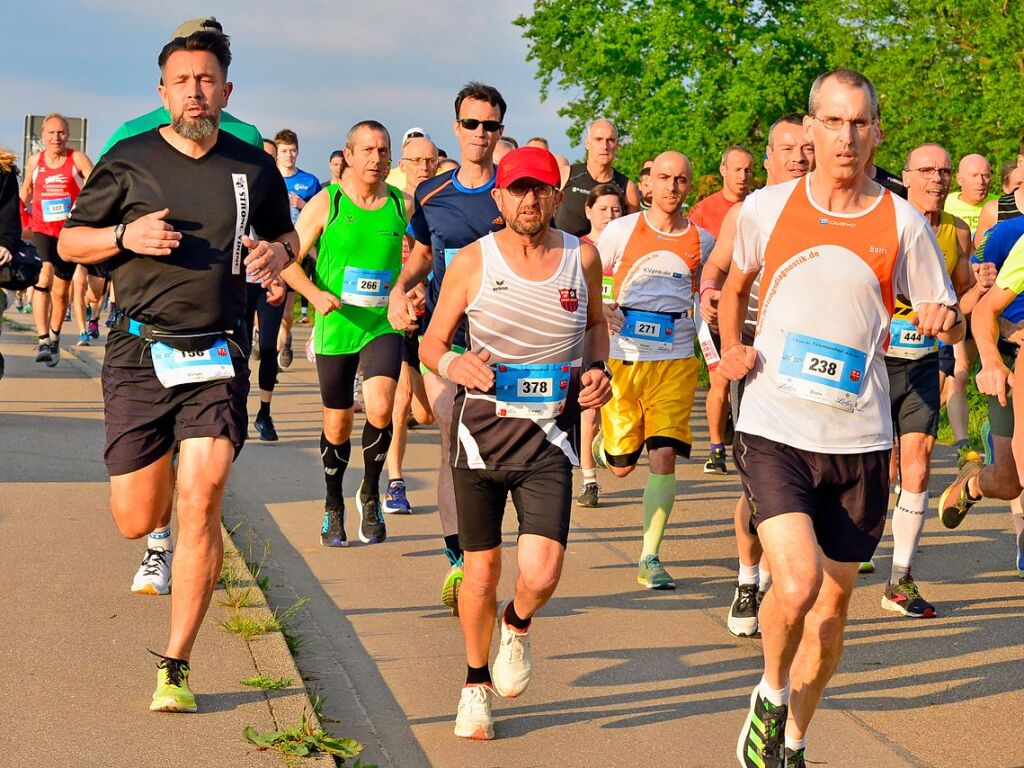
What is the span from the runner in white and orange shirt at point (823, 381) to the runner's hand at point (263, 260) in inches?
65.7

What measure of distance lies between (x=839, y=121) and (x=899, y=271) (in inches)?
20.6

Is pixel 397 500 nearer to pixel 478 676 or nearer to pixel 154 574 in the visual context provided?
pixel 154 574

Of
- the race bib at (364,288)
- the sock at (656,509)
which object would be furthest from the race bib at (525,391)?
the race bib at (364,288)

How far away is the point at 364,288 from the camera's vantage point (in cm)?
932

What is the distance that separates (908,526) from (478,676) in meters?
3.17

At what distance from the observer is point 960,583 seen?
8.75m

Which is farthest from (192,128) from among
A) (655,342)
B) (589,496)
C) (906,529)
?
(589,496)

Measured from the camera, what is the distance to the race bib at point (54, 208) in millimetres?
17625

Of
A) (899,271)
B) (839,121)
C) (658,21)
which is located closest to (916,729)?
(899,271)

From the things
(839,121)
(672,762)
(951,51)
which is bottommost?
(672,762)

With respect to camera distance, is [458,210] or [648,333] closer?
[458,210]

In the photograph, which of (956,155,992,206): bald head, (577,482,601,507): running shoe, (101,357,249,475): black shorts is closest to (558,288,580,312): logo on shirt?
(101,357,249,475): black shorts

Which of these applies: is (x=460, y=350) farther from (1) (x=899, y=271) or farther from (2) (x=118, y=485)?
(1) (x=899, y=271)

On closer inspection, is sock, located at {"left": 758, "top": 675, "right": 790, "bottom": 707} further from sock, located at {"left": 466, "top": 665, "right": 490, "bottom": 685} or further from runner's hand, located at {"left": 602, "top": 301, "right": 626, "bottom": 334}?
runner's hand, located at {"left": 602, "top": 301, "right": 626, "bottom": 334}
